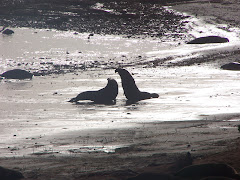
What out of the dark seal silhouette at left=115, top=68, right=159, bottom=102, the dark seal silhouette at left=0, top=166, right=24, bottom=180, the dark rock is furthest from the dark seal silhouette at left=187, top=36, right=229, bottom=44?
the dark rock

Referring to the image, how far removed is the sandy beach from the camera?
287 inches

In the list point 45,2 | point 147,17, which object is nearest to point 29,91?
point 147,17

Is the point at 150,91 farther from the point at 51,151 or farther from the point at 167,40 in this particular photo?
the point at 167,40

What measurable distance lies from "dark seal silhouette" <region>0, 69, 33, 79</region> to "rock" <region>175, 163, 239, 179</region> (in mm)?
11453

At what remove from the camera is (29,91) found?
1453 cm

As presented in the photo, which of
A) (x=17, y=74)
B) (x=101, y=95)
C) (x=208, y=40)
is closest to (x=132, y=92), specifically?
(x=101, y=95)

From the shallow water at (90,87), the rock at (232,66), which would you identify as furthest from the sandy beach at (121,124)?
the rock at (232,66)

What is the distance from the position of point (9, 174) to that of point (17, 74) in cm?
1056

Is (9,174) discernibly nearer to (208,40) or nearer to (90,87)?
(90,87)

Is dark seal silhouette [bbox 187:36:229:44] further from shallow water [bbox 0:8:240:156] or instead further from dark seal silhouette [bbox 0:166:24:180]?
dark seal silhouette [bbox 0:166:24:180]

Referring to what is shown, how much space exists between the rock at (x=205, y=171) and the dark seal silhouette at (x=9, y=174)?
2149 mm

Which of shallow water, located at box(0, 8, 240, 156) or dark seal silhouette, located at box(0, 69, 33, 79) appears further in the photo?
dark seal silhouette, located at box(0, 69, 33, 79)

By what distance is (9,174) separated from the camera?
6594mm

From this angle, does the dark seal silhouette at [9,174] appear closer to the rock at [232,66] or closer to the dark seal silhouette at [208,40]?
the rock at [232,66]
